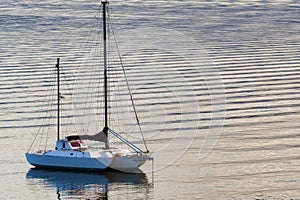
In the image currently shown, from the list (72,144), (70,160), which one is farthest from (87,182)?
(72,144)

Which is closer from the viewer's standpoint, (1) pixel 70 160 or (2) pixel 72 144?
(1) pixel 70 160

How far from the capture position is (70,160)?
61281 millimetres

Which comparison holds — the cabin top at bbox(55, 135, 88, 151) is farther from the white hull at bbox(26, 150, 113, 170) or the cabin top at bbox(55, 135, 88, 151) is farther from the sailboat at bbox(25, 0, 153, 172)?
the white hull at bbox(26, 150, 113, 170)

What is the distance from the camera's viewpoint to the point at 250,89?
8694cm

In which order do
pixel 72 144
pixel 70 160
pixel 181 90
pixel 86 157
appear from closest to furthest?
pixel 86 157
pixel 70 160
pixel 72 144
pixel 181 90

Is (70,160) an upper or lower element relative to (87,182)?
upper

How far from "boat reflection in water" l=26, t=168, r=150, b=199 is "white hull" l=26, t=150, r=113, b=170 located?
0.35m

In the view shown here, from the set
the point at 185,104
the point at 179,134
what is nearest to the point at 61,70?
the point at 185,104

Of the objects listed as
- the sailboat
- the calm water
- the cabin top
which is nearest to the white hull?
the sailboat

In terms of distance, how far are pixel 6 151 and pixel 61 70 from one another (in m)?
30.1

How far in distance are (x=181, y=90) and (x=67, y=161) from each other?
25.7m

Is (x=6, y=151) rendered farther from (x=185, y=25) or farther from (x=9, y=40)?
(x=185, y=25)

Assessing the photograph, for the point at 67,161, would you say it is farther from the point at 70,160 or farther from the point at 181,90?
the point at 181,90

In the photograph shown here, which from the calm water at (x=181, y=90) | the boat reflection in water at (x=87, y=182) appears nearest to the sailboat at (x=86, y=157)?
the boat reflection in water at (x=87, y=182)
